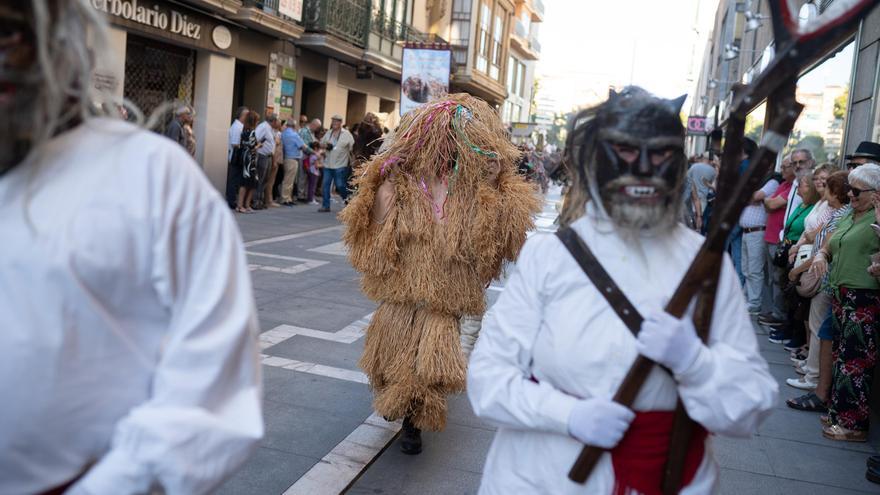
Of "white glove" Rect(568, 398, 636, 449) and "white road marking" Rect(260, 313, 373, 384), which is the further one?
"white road marking" Rect(260, 313, 373, 384)

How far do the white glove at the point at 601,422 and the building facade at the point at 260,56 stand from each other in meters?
7.66

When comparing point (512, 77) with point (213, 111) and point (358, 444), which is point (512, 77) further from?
point (358, 444)

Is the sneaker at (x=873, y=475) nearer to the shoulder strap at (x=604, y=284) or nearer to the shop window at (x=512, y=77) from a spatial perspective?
the shoulder strap at (x=604, y=284)

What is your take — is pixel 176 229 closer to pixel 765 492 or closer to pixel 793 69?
pixel 793 69

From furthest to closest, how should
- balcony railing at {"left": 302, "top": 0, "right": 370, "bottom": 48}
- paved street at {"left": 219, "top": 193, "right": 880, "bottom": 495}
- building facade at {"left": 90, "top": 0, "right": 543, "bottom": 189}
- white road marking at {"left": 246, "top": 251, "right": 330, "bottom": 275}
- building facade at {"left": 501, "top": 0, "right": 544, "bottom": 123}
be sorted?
building facade at {"left": 501, "top": 0, "right": 544, "bottom": 123}, balcony railing at {"left": 302, "top": 0, "right": 370, "bottom": 48}, building facade at {"left": 90, "top": 0, "right": 543, "bottom": 189}, white road marking at {"left": 246, "top": 251, "right": 330, "bottom": 275}, paved street at {"left": 219, "top": 193, "right": 880, "bottom": 495}

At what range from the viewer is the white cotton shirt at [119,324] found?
128 centimetres

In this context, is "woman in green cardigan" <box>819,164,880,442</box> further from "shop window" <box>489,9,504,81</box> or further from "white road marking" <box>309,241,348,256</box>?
"shop window" <box>489,9,504,81</box>

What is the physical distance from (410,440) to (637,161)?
8.48 ft

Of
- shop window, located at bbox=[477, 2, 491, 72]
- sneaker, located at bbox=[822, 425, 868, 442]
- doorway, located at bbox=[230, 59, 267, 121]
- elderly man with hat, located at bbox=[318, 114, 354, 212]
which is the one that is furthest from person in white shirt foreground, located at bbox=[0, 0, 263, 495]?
shop window, located at bbox=[477, 2, 491, 72]

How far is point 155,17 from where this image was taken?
13.3 metres

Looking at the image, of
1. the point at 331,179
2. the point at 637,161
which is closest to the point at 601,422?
the point at 637,161

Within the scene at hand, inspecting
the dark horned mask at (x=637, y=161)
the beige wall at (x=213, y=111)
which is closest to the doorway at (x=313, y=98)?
the beige wall at (x=213, y=111)

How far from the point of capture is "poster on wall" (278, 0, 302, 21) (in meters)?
16.4

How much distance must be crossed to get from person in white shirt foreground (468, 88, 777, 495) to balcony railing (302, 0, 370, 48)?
17.0m
